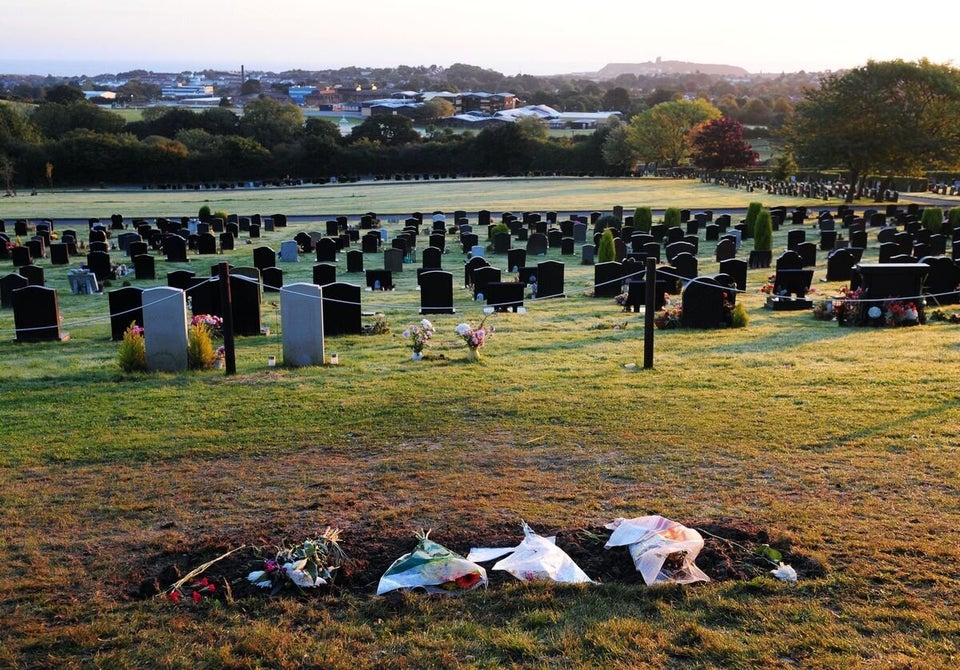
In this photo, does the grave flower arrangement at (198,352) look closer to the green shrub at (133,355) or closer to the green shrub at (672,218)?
the green shrub at (133,355)

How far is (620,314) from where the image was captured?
19516 mm

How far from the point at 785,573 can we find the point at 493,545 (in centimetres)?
207

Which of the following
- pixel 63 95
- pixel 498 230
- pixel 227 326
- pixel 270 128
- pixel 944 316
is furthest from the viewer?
pixel 63 95

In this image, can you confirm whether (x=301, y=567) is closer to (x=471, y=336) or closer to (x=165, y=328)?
(x=471, y=336)

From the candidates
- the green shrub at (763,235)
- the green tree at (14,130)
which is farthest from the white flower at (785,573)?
the green tree at (14,130)

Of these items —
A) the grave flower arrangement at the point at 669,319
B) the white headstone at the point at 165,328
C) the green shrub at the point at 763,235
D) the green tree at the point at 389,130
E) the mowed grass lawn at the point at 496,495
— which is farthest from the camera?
the green tree at the point at 389,130

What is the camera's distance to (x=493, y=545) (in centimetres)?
676

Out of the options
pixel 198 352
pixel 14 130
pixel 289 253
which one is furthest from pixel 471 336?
pixel 14 130

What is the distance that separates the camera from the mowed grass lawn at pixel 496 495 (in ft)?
17.8

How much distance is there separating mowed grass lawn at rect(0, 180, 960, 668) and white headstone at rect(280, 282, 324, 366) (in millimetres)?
415

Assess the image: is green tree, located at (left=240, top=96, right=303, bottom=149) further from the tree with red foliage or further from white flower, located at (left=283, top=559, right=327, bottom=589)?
white flower, located at (left=283, top=559, right=327, bottom=589)

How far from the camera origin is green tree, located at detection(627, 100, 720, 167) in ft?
292

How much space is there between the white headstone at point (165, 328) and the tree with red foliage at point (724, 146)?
7400 cm

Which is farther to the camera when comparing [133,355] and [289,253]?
[289,253]
